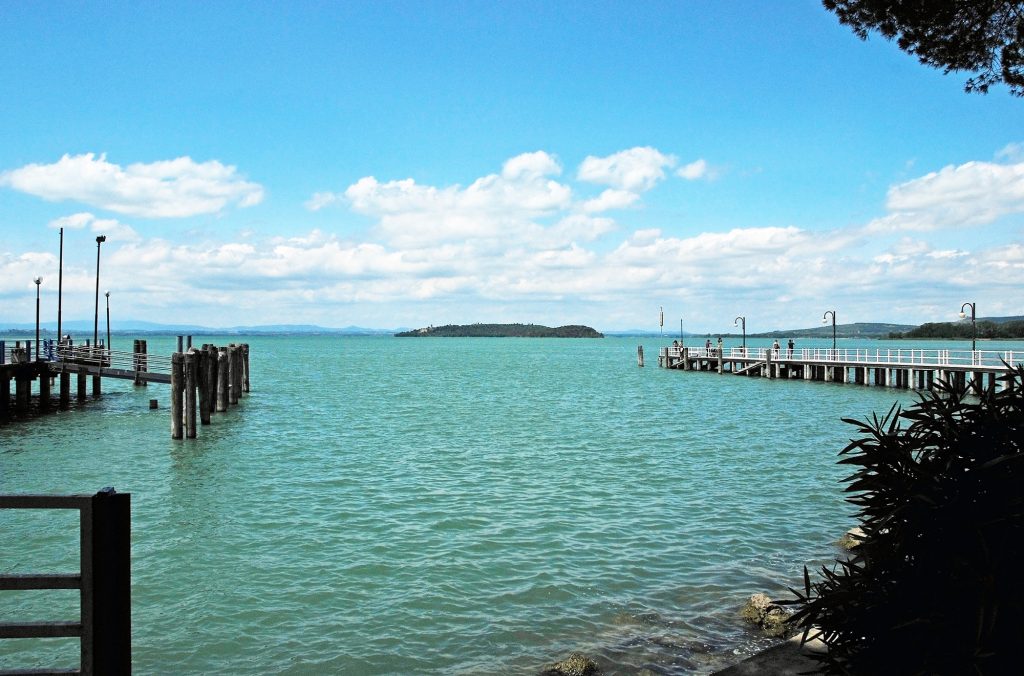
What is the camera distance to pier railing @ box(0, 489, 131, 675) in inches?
176

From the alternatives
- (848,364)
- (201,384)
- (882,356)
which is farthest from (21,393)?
(882,356)

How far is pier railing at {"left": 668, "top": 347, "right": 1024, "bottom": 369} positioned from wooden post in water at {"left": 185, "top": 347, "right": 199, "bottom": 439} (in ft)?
99.7

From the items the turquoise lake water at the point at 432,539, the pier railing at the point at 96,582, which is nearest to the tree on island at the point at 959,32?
the turquoise lake water at the point at 432,539

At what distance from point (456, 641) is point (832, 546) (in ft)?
23.1

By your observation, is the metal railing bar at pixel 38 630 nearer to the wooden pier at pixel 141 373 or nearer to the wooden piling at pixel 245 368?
the wooden pier at pixel 141 373

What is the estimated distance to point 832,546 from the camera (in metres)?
12.9

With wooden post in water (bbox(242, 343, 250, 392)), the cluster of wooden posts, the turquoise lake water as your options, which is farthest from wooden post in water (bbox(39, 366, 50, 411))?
wooden post in water (bbox(242, 343, 250, 392))

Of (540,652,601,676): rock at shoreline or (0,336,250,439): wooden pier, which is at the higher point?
(0,336,250,439): wooden pier

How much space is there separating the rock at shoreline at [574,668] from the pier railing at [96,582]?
15.3 ft

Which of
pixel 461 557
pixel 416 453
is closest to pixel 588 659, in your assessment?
pixel 461 557

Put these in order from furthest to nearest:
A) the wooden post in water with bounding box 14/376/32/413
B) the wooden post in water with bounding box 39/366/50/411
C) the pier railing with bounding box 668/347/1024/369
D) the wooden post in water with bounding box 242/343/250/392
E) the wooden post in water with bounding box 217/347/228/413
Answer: the wooden post in water with bounding box 242/343/250/392, the pier railing with bounding box 668/347/1024/369, the wooden post in water with bounding box 39/366/50/411, the wooden post in water with bounding box 217/347/228/413, the wooden post in water with bounding box 14/376/32/413

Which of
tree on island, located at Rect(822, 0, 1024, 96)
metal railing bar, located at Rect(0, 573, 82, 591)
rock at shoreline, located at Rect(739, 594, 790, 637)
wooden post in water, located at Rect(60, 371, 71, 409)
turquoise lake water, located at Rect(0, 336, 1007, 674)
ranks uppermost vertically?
tree on island, located at Rect(822, 0, 1024, 96)

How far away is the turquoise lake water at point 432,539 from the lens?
9.14 m

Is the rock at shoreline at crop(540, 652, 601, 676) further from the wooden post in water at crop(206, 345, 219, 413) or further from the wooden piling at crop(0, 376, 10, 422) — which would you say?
the wooden piling at crop(0, 376, 10, 422)
